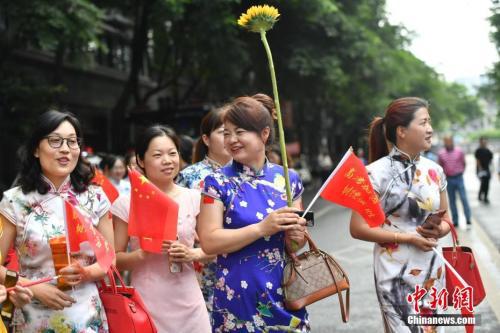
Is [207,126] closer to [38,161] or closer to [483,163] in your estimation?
[38,161]

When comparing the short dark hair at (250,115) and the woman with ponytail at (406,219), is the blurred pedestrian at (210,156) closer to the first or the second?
the woman with ponytail at (406,219)

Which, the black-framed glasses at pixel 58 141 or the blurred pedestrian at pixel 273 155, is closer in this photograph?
the black-framed glasses at pixel 58 141

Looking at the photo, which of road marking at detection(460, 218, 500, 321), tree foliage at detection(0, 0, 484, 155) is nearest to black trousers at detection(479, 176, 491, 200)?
tree foliage at detection(0, 0, 484, 155)

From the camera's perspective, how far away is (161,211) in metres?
3.50

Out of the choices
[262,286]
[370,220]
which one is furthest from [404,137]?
[262,286]

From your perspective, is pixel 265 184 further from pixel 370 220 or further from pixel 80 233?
pixel 80 233

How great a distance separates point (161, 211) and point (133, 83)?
15.2 meters

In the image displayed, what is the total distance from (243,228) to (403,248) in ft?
3.72

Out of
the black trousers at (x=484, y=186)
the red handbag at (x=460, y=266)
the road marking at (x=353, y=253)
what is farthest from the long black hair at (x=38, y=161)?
the black trousers at (x=484, y=186)

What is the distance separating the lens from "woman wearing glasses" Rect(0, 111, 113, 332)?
10.1 feet

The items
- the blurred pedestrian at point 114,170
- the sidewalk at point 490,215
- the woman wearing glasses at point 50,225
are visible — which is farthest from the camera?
the sidewalk at point 490,215

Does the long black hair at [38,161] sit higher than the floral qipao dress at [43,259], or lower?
higher

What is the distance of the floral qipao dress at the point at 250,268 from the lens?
300 centimetres

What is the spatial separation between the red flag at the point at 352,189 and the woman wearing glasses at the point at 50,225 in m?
1.10
